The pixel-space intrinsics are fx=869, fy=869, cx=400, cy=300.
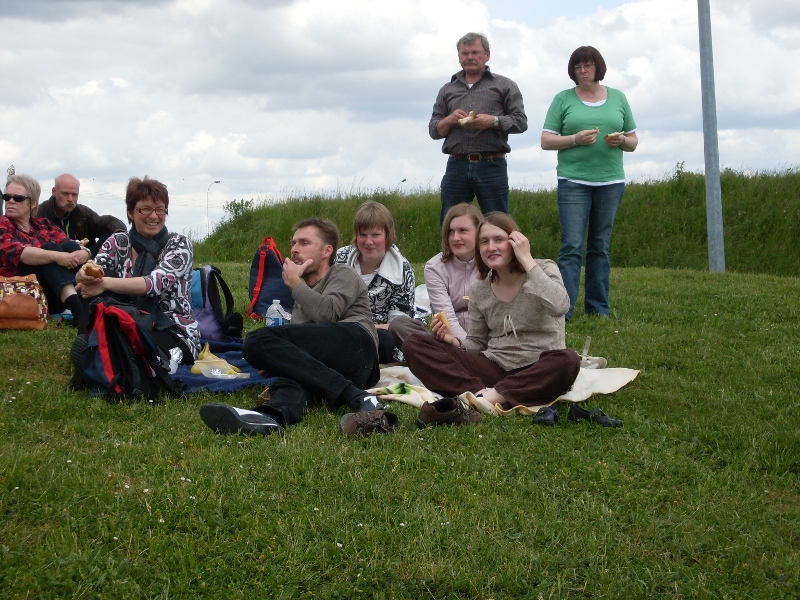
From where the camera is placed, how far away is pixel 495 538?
131 inches

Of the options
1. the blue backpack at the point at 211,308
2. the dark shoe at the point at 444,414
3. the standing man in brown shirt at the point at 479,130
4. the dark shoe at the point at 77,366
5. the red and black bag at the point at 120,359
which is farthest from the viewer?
the standing man in brown shirt at the point at 479,130

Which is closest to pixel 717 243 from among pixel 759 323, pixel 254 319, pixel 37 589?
pixel 759 323

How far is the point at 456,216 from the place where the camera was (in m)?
6.59

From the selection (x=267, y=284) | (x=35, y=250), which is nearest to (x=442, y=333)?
(x=267, y=284)

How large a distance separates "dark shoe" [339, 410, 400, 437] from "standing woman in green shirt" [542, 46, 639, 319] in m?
3.71

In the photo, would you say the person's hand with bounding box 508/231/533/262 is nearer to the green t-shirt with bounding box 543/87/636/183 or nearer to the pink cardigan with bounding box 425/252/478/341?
the pink cardigan with bounding box 425/252/478/341

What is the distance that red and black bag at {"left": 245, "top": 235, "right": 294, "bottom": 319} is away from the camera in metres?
7.93

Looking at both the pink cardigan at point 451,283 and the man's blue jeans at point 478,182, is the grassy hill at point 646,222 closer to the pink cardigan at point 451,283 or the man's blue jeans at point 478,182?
the man's blue jeans at point 478,182

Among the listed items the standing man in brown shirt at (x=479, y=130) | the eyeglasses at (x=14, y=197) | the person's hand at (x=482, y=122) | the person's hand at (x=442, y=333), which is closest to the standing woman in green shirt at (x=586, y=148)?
the standing man in brown shirt at (x=479, y=130)

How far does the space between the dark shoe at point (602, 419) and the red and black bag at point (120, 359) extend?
2548mm

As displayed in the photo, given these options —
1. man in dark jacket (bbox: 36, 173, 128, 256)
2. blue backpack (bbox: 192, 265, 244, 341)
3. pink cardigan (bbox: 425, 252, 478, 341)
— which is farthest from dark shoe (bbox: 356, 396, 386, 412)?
man in dark jacket (bbox: 36, 173, 128, 256)

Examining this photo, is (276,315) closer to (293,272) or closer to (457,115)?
(293,272)

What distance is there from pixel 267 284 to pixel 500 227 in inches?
128

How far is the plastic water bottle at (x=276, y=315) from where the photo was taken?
284 inches
